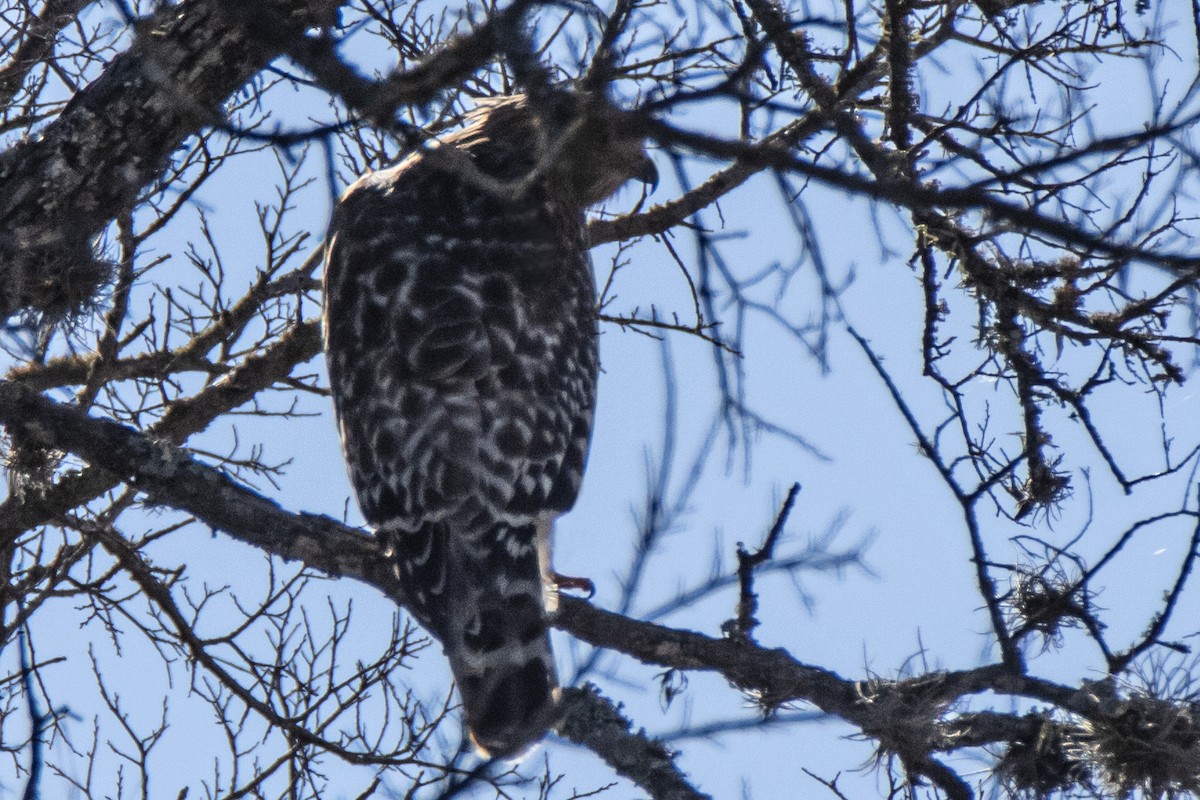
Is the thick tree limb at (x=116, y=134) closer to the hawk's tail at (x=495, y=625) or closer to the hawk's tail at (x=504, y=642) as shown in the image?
the hawk's tail at (x=495, y=625)

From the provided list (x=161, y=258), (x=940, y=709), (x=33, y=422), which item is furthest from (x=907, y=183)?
(x=161, y=258)

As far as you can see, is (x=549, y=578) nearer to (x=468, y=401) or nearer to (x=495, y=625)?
(x=495, y=625)

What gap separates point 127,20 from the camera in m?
1.70

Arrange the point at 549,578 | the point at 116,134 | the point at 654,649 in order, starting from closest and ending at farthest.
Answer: the point at 654,649
the point at 116,134
the point at 549,578

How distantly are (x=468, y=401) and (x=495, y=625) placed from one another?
2.45 feet

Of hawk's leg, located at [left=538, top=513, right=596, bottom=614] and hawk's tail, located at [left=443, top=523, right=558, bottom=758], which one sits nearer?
hawk's tail, located at [left=443, top=523, right=558, bottom=758]

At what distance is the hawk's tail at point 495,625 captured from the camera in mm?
3598

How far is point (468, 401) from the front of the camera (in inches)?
166

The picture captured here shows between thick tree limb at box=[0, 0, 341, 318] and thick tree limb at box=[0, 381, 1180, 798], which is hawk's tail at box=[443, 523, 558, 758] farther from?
thick tree limb at box=[0, 0, 341, 318]

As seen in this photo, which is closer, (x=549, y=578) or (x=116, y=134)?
(x=116, y=134)

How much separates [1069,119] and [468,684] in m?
2.34

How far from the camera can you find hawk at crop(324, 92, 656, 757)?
3809 millimetres

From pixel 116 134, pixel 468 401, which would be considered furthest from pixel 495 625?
pixel 116 134

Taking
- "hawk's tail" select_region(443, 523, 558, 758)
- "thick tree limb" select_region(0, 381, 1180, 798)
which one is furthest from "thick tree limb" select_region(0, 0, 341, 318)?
"hawk's tail" select_region(443, 523, 558, 758)
